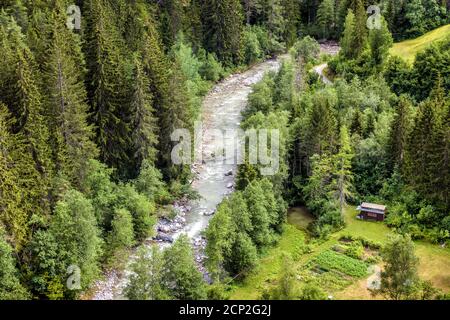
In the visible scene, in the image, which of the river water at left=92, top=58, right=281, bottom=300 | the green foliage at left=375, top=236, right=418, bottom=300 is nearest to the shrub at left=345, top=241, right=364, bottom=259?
the green foliage at left=375, top=236, right=418, bottom=300

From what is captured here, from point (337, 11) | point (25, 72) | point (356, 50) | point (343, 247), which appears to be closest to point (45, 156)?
point (25, 72)

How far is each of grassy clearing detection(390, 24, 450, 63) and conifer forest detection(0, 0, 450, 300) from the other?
1013 centimetres

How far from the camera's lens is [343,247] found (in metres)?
63.7

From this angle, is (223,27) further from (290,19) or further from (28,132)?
(28,132)

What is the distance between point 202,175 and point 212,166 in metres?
2.95

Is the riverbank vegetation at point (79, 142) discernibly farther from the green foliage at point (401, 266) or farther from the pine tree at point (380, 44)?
the pine tree at point (380, 44)

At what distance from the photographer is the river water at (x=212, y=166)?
60466 millimetres

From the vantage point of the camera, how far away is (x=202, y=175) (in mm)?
80812

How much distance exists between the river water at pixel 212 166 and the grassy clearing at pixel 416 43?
24.5 metres

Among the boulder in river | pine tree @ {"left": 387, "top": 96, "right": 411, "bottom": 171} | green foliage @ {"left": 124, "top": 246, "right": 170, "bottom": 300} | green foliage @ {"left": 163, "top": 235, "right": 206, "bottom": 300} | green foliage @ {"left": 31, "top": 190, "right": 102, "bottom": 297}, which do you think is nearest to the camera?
green foliage @ {"left": 124, "top": 246, "right": 170, "bottom": 300}

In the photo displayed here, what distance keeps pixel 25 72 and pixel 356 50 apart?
197 feet

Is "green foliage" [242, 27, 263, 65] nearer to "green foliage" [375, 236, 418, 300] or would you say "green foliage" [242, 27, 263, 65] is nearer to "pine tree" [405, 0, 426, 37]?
"pine tree" [405, 0, 426, 37]

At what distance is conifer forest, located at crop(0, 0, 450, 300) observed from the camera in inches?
2153
